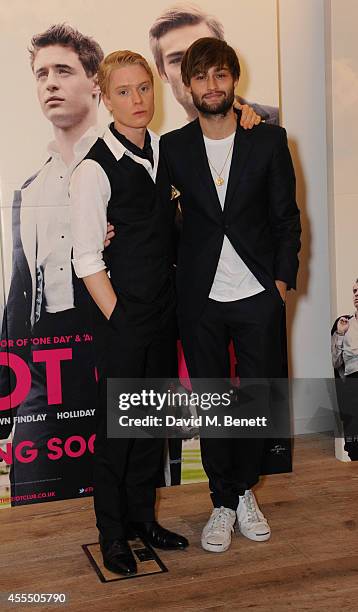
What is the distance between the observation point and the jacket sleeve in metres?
2.65

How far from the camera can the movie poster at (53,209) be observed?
3084 millimetres

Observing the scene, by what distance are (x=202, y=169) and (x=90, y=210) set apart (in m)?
0.42

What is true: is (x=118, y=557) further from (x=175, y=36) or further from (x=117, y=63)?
(x=175, y=36)

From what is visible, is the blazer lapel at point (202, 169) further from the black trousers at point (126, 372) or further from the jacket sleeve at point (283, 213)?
the black trousers at point (126, 372)

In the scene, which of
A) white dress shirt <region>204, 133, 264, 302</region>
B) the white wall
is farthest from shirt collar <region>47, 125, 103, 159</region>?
the white wall

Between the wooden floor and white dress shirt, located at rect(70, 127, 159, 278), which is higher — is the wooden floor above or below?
below

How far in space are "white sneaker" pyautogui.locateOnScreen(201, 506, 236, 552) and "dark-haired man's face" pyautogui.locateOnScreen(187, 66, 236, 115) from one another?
135 centimetres

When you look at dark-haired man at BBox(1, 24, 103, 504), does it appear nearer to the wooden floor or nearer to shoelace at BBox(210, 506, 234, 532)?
the wooden floor

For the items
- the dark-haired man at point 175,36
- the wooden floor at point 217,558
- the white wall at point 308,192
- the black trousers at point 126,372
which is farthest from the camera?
the white wall at point 308,192

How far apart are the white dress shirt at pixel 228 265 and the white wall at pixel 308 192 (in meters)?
1.08

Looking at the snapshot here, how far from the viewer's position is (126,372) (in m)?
2.51

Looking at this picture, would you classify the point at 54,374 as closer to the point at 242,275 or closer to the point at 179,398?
the point at 179,398

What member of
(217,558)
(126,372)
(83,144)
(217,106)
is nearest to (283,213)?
(217,106)
